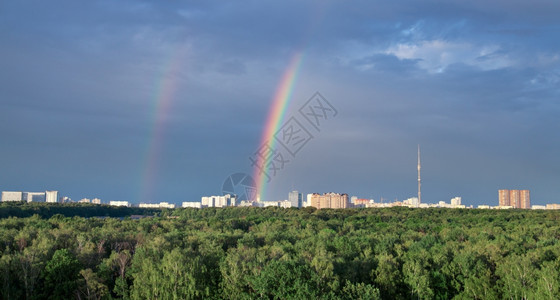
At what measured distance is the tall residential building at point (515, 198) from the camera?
157750 millimetres

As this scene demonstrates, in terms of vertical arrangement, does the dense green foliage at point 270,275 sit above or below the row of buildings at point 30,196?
below

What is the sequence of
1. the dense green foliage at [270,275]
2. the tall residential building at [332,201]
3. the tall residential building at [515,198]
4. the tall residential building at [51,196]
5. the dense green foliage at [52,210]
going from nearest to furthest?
the dense green foliage at [270,275] < the dense green foliage at [52,210] < the tall residential building at [332,201] < the tall residential building at [51,196] < the tall residential building at [515,198]

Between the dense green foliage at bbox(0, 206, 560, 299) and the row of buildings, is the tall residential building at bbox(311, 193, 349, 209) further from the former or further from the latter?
the dense green foliage at bbox(0, 206, 560, 299)

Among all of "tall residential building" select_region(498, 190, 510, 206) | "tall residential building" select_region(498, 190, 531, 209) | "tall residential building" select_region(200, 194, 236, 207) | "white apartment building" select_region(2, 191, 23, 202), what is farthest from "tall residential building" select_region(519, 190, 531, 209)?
"white apartment building" select_region(2, 191, 23, 202)

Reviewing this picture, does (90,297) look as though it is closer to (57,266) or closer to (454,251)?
(57,266)

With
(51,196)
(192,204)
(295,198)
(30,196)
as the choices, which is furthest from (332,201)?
(30,196)

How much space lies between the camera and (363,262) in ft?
79.3

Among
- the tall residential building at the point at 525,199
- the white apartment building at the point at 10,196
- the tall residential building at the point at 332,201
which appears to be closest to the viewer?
the white apartment building at the point at 10,196

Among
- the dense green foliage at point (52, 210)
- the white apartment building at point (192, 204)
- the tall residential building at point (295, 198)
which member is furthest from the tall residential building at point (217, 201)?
the dense green foliage at point (52, 210)

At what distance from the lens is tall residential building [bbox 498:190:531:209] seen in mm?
157750

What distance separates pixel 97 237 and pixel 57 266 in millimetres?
11214

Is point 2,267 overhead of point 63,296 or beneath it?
overhead

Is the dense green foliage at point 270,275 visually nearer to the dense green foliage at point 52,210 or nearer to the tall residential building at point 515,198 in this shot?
the dense green foliage at point 52,210

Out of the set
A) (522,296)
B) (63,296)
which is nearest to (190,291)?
(63,296)
